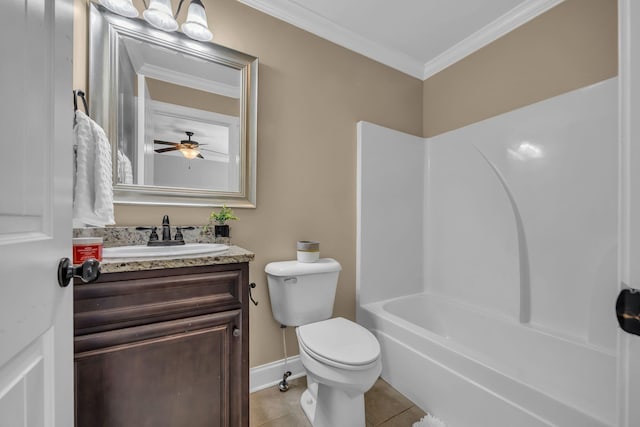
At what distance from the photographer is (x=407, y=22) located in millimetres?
1897

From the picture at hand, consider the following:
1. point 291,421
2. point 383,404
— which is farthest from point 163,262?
point 383,404

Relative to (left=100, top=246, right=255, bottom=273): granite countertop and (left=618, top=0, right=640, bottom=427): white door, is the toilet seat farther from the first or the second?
(left=618, top=0, right=640, bottom=427): white door

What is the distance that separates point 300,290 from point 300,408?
2.16 ft

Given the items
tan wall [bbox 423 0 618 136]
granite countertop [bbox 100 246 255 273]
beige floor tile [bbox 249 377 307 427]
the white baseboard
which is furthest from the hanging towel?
tan wall [bbox 423 0 618 136]

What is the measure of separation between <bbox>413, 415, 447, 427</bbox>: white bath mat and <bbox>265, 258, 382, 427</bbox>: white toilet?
1.09ft

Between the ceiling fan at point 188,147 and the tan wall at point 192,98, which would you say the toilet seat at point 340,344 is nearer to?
the ceiling fan at point 188,147

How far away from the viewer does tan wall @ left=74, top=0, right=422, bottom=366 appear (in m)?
1.65

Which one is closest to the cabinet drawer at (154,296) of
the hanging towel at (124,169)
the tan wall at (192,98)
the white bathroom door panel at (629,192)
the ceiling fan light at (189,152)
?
the hanging towel at (124,169)

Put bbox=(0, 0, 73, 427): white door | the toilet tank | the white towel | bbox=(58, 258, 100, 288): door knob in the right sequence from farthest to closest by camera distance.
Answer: the toilet tank, the white towel, bbox=(58, 258, 100, 288): door knob, bbox=(0, 0, 73, 427): white door

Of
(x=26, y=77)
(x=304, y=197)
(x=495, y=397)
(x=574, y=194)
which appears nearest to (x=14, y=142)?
(x=26, y=77)

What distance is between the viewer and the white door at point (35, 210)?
1.34 feet

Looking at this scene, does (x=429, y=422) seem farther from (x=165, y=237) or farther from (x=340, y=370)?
(x=165, y=237)

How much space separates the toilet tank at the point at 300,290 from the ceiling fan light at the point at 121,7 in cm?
147

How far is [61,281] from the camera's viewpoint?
573 millimetres
